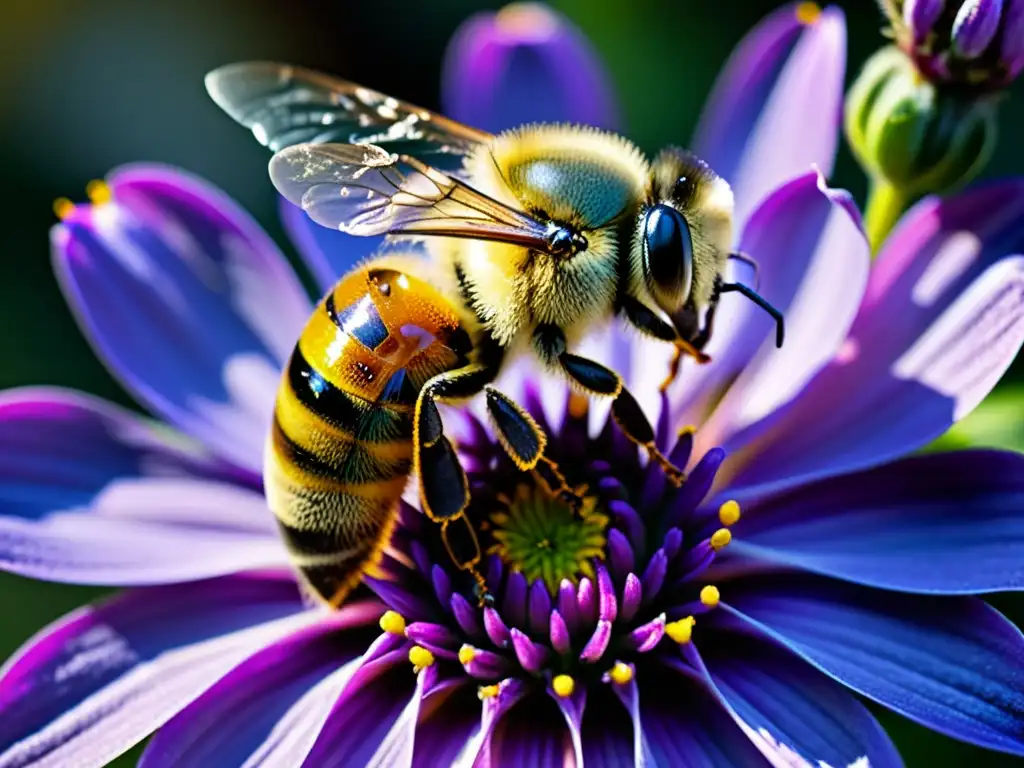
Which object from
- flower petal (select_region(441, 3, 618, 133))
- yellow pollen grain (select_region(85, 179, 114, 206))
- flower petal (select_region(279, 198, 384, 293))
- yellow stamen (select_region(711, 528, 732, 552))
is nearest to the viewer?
yellow stamen (select_region(711, 528, 732, 552))

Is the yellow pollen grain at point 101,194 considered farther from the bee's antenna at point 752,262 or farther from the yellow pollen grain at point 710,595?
the yellow pollen grain at point 710,595

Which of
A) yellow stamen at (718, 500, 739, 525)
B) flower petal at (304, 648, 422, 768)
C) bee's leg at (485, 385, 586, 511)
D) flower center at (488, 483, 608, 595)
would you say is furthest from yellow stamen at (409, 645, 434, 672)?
yellow stamen at (718, 500, 739, 525)

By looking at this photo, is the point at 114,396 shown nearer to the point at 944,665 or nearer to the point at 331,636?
the point at 331,636

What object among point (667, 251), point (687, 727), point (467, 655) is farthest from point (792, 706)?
point (667, 251)

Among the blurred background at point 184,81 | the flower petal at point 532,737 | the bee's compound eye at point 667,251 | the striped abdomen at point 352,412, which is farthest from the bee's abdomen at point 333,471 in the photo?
the blurred background at point 184,81

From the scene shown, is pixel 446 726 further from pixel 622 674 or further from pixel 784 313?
pixel 784 313

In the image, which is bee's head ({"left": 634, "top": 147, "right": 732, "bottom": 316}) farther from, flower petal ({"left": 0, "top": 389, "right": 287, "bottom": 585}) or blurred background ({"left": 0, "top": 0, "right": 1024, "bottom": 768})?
blurred background ({"left": 0, "top": 0, "right": 1024, "bottom": 768})
